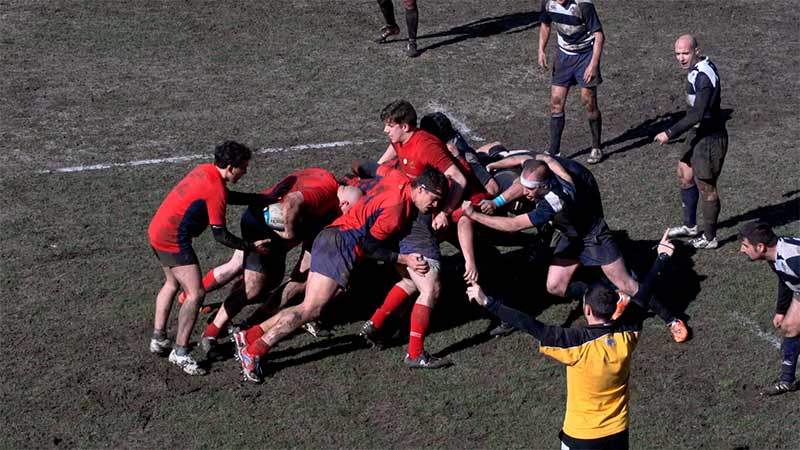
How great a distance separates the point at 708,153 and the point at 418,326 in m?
4.00

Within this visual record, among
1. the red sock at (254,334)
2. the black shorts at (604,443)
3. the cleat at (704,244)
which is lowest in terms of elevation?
the cleat at (704,244)

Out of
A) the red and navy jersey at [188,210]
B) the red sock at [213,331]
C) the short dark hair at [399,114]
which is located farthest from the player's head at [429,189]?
the red sock at [213,331]

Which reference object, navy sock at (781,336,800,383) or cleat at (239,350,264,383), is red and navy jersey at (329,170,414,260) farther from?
navy sock at (781,336,800,383)

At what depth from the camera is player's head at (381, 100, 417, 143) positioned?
33.0 ft

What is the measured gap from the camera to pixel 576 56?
13.2m

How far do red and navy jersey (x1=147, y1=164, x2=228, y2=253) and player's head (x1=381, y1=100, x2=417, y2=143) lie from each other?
1882 millimetres

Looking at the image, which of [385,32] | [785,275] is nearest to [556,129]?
[385,32]

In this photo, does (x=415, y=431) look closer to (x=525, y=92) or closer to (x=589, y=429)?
(x=589, y=429)

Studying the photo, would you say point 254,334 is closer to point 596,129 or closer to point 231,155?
point 231,155

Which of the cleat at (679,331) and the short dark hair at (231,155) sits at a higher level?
the short dark hair at (231,155)

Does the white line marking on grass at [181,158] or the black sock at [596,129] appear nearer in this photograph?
the white line marking on grass at [181,158]

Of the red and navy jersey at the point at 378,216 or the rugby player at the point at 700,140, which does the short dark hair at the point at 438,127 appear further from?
the rugby player at the point at 700,140

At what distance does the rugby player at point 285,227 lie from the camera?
9.41 meters

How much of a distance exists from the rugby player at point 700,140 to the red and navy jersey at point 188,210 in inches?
183
